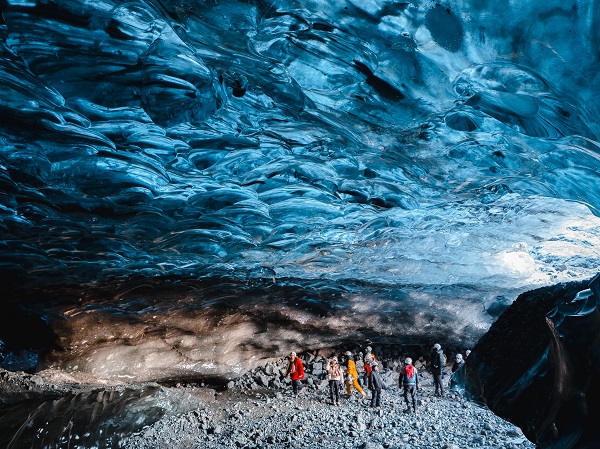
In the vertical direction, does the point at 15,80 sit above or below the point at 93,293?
above

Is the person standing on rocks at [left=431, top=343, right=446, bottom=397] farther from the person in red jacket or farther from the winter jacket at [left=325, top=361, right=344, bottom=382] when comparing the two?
the person in red jacket

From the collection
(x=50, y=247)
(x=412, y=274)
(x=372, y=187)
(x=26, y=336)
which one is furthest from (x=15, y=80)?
(x=26, y=336)

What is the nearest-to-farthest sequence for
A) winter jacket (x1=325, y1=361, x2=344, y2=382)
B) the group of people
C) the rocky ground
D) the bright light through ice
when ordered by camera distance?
the rocky ground → the bright light through ice → the group of people → winter jacket (x1=325, y1=361, x2=344, y2=382)

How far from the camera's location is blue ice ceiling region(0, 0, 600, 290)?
101 inches

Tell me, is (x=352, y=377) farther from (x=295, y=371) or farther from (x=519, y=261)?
(x=519, y=261)

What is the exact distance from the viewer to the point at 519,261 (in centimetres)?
761

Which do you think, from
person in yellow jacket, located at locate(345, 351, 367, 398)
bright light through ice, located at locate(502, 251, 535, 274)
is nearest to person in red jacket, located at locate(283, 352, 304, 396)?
person in yellow jacket, located at locate(345, 351, 367, 398)

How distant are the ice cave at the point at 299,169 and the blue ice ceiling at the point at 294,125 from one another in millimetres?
17

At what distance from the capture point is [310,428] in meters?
7.96

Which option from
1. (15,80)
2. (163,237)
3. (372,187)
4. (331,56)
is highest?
(331,56)

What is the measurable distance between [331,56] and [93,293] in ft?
22.1

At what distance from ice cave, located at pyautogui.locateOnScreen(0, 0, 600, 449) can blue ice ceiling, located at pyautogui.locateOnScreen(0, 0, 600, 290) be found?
0.7 inches

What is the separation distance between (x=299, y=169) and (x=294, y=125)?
2.50ft

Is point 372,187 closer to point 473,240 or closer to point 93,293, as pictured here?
point 473,240
